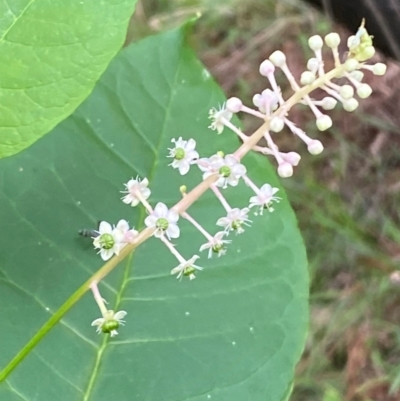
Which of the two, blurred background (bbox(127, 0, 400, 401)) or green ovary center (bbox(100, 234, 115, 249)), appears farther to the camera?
blurred background (bbox(127, 0, 400, 401))

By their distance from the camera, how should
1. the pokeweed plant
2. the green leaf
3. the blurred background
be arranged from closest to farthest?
1. the green leaf
2. the pokeweed plant
3. the blurred background

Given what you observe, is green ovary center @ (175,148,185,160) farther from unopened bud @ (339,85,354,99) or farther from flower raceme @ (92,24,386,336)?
unopened bud @ (339,85,354,99)

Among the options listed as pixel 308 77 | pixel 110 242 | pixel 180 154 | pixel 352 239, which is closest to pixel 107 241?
pixel 110 242

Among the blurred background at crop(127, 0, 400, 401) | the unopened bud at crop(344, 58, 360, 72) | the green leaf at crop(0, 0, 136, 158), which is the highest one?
the green leaf at crop(0, 0, 136, 158)

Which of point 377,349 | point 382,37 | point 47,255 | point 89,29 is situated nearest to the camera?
point 89,29

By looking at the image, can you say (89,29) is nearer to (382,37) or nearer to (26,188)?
(26,188)

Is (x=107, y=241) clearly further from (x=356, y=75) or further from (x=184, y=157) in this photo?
(x=356, y=75)

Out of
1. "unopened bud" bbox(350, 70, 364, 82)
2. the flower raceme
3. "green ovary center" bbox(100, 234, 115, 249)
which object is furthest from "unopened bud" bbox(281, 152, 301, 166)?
"green ovary center" bbox(100, 234, 115, 249)

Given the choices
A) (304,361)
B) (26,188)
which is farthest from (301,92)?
(304,361)

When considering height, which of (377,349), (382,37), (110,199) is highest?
(110,199)
